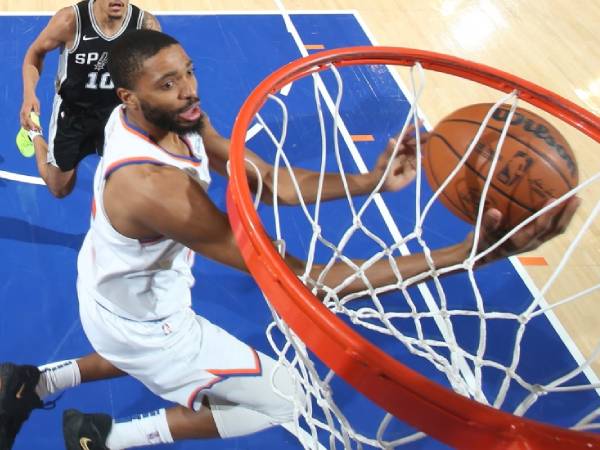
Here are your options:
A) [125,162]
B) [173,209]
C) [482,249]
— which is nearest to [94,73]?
[125,162]

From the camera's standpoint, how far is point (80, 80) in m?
3.00

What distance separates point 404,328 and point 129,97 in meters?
1.66

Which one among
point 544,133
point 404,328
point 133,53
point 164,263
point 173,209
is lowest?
point 404,328

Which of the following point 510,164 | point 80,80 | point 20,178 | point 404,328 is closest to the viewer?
point 510,164

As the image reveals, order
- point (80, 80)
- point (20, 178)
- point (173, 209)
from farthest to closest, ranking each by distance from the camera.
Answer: point (20, 178) → point (80, 80) → point (173, 209)

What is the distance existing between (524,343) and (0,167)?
2975mm

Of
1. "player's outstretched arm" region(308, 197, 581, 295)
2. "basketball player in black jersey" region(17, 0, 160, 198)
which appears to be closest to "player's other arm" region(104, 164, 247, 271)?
"player's outstretched arm" region(308, 197, 581, 295)

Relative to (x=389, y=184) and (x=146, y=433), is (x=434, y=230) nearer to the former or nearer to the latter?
(x=389, y=184)

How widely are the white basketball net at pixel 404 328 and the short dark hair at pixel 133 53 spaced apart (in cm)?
40

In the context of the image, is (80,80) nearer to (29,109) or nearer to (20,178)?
(29,109)

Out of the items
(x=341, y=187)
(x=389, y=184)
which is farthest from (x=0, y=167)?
(x=389, y=184)

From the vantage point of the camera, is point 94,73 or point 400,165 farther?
point 94,73

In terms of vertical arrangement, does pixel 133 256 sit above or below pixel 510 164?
below

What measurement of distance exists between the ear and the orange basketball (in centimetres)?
100
